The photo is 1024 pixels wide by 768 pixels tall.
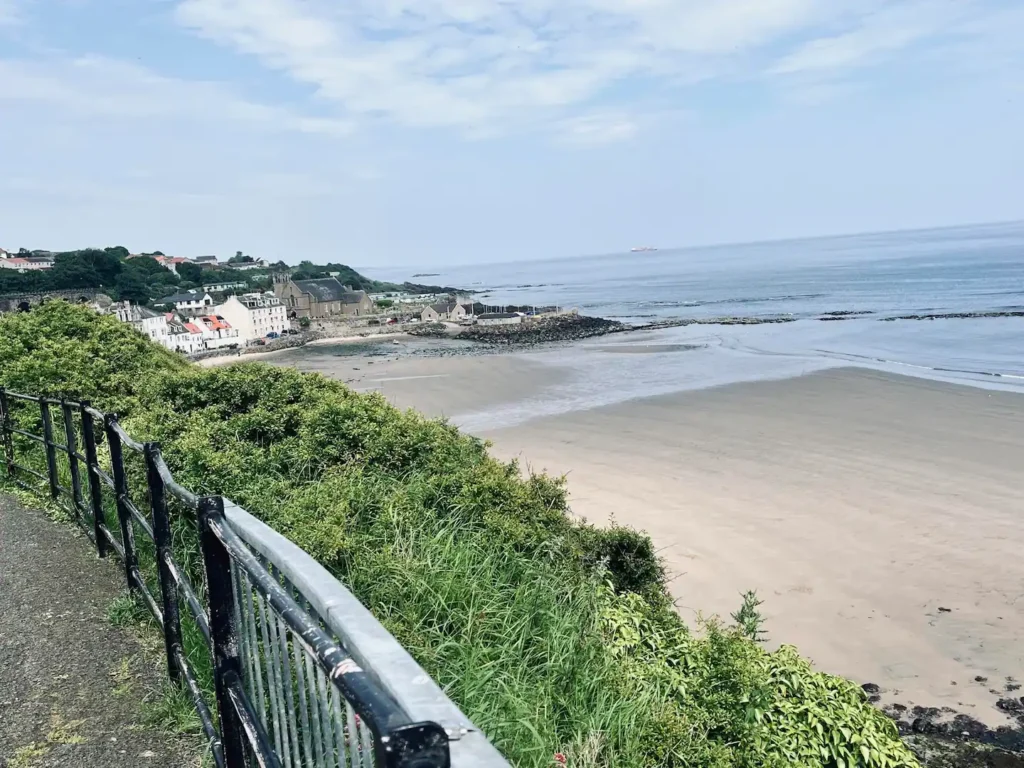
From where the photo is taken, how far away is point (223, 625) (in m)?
2.33

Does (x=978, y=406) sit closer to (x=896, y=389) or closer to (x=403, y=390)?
(x=896, y=389)

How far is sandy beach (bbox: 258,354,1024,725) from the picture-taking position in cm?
938

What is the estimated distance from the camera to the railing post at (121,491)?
4328 mm

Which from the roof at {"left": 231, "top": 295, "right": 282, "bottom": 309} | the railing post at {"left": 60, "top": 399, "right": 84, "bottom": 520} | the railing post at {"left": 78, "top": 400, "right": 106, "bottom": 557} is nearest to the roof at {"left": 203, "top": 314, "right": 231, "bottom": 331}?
the roof at {"left": 231, "top": 295, "right": 282, "bottom": 309}

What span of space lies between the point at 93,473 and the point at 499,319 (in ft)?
236

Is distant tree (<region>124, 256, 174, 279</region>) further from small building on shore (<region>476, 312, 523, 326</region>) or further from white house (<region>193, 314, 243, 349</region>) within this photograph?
small building on shore (<region>476, 312, 523, 326</region>)

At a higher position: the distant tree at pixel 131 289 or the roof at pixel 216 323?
the distant tree at pixel 131 289

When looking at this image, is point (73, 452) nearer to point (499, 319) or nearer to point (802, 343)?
point (802, 343)

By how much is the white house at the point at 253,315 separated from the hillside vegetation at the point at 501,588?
69.0 metres

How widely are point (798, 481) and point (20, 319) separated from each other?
46.8ft

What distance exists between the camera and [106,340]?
1183 cm

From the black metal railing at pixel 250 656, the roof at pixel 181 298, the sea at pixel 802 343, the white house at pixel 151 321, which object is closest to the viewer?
the black metal railing at pixel 250 656

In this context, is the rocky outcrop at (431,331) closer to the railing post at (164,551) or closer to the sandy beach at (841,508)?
the sandy beach at (841,508)

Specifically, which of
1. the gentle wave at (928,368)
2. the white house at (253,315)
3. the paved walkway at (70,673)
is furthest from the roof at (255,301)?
the paved walkway at (70,673)
